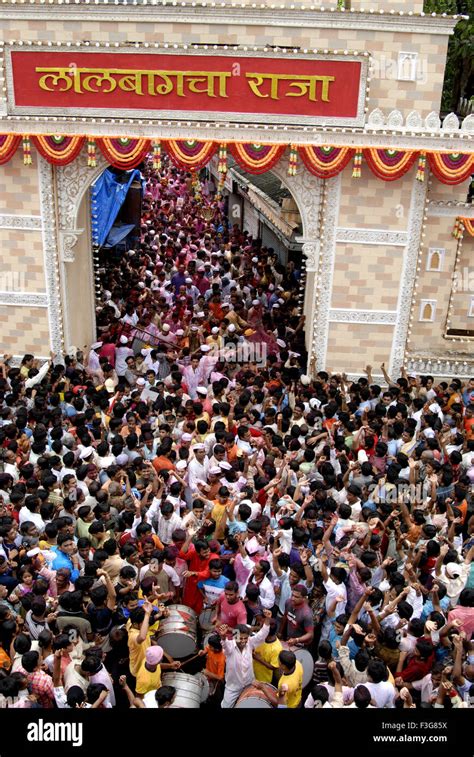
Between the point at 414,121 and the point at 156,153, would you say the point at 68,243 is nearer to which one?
the point at 156,153

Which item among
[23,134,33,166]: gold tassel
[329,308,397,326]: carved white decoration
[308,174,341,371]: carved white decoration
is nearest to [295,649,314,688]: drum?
[308,174,341,371]: carved white decoration

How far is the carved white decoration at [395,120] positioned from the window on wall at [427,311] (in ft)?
8.65

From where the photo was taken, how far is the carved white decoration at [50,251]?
10711 millimetres

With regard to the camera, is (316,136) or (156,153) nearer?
(316,136)

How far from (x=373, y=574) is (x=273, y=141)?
6.37 meters

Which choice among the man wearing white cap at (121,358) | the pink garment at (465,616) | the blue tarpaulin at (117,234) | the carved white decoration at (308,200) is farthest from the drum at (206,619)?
the blue tarpaulin at (117,234)

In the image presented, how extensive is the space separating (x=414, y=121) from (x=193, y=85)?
120 inches

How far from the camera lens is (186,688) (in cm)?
522

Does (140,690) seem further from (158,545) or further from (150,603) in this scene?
(158,545)

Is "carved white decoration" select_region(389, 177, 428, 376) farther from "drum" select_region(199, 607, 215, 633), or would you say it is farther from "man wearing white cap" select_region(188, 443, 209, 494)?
"drum" select_region(199, 607, 215, 633)

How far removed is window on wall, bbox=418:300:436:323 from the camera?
1122 cm

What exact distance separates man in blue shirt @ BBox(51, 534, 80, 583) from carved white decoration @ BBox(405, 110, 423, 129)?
7.30m

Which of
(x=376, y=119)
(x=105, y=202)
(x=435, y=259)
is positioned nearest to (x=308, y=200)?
(x=376, y=119)

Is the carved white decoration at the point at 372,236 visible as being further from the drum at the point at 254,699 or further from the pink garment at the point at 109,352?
the drum at the point at 254,699
